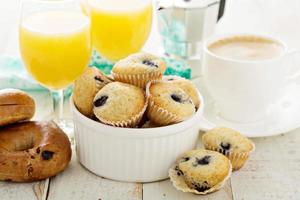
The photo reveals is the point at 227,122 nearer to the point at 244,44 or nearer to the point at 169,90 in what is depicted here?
the point at 244,44

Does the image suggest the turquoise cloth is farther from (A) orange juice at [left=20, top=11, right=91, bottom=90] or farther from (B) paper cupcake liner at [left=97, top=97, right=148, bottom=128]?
(B) paper cupcake liner at [left=97, top=97, right=148, bottom=128]

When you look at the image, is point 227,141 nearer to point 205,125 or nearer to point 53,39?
point 205,125

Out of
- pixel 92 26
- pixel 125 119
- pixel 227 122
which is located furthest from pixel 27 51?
pixel 227 122

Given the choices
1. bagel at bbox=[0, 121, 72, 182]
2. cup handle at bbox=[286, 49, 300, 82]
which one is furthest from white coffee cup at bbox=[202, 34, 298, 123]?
bagel at bbox=[0, 121, 72, 182]

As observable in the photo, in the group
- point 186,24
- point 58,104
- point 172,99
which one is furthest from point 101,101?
point 186,24

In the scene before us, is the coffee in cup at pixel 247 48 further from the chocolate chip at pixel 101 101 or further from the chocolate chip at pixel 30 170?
the chocolate chip at pixel 30 170
